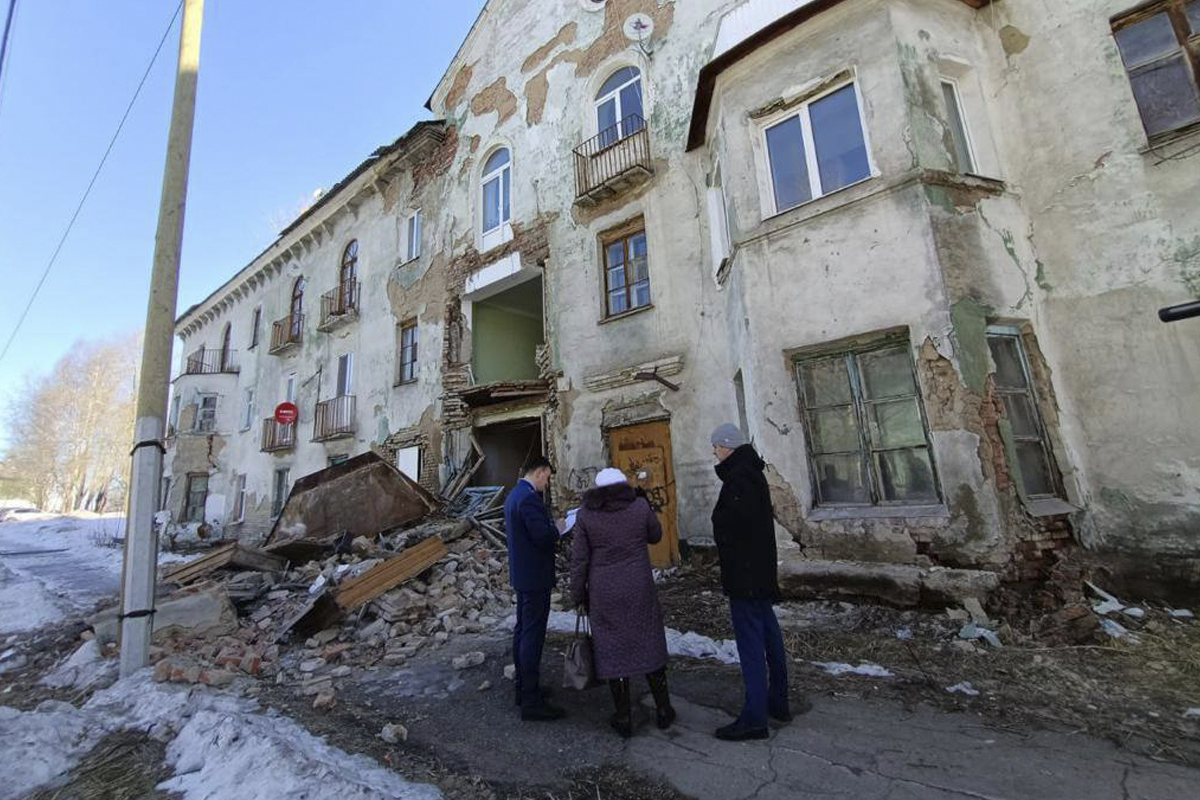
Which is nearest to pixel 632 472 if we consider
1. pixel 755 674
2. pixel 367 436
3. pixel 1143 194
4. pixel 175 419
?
pixel 755 674

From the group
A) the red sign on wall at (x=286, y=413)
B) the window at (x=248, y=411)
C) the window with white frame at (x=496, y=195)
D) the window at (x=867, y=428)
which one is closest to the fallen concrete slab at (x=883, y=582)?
the window at (x=867, y=428)

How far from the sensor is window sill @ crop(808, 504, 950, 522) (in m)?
5.22

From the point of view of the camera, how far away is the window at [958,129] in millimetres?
6211

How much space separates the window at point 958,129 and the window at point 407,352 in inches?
472

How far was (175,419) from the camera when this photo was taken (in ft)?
74.9

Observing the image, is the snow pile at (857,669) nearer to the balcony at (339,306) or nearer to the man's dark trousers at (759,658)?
the man's dark trousers at (759,658)

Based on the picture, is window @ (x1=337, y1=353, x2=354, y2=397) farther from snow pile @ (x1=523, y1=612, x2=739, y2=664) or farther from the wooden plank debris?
snow pile @ (x1=523, y1=612, x2=739, y2=664)

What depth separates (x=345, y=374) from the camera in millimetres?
16281

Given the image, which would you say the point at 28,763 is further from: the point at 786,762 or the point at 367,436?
the point at 367,436

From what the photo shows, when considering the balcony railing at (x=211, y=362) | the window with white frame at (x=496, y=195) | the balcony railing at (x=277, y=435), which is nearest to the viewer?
the window with white frame at (x=496, y=195)

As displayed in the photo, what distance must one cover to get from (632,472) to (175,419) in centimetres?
2278

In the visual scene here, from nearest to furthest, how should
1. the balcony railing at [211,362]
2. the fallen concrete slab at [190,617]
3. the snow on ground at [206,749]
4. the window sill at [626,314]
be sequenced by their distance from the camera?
the snow on ground at [206,749] → the fallen concrete slab at [190,617] → the window sill at [626,314] → the balcony railing at [211,362]

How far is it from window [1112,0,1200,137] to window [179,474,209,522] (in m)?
27.3

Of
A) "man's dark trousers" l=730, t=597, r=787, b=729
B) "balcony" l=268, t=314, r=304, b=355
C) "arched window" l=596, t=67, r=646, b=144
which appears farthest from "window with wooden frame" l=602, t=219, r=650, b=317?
"balcony" l=268, t=314, r=304, b=355
